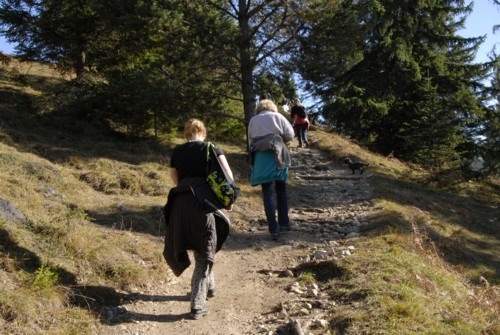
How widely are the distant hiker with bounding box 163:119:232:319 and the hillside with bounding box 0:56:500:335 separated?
0.44 metres

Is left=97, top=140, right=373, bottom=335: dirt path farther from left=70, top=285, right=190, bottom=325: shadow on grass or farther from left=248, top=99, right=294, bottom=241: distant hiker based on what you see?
left=248, top=99, right=294, bottom=241: distant hiker

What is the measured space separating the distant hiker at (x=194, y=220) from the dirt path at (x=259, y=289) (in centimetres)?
35

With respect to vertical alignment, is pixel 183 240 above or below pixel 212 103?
below

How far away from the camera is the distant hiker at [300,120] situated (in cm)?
1673

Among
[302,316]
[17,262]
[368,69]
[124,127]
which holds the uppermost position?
[368,69]

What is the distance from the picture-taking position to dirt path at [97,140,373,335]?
4.47 meters

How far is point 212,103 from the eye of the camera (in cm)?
1243

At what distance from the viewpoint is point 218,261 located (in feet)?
21.4

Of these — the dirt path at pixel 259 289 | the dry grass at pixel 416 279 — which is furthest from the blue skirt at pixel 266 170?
the dry grass at pixel 416 279

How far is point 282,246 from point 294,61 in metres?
6.42

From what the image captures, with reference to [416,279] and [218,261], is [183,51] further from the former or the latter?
[416,279]

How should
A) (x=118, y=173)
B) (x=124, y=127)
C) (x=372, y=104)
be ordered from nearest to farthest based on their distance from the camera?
(x=118, y=173) < (x=124, y=127) < (x=372, y=104)

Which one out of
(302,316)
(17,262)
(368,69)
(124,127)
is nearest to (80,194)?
(17,262)

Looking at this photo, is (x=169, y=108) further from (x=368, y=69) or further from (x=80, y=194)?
(x=368, y=69)
